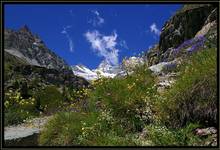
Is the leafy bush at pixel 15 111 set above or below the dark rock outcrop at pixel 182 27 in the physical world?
below

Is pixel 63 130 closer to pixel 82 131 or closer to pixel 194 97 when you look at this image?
pixel 82 131

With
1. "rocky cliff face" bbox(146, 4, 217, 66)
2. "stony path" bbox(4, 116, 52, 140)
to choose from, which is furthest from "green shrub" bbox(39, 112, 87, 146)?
"rocky cliff face" bbox(146, 4, 217, 66)

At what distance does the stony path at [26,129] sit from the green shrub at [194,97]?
3.02 m

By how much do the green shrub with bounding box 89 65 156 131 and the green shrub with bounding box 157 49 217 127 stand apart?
35 centimetres

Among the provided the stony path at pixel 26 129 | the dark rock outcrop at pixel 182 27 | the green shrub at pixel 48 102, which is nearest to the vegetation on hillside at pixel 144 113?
the stony path at pixel 26 129

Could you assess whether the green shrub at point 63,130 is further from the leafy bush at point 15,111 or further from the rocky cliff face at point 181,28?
the rocky cliff face at point 181,28

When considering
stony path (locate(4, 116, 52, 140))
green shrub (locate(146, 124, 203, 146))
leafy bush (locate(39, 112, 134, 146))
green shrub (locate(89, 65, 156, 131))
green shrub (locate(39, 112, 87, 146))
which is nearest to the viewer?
green shrub (locate(146, 124, 203, 146))

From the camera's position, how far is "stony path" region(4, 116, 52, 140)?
29.9 ft

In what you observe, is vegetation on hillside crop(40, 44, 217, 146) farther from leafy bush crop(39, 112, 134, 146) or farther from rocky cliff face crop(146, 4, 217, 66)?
rocky cliff face crop(146, 4, 217, 66)

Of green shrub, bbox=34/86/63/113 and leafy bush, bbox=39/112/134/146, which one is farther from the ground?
green shrub, bbox=34/86/63/113

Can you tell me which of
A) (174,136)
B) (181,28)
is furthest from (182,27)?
(174,136)

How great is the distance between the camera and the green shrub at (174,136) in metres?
5.90

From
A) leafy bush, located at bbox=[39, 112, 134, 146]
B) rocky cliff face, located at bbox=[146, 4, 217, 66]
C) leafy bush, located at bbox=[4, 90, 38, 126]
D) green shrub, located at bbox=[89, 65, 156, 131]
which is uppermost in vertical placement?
rocky cliff face, located at bbox=[146, 4, 217, 66]

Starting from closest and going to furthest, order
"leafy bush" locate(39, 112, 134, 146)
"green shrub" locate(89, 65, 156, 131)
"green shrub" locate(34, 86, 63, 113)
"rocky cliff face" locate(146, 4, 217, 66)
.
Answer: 1. "leafy bush" locate(39, 112, 134, 146)
2. "green shrub" locate(89, 65, 156, 131)
3. "green shrub" locate(34, 86, 63, 113)
4. "rocky cliff face" locate(146, 4, 217, 66)
